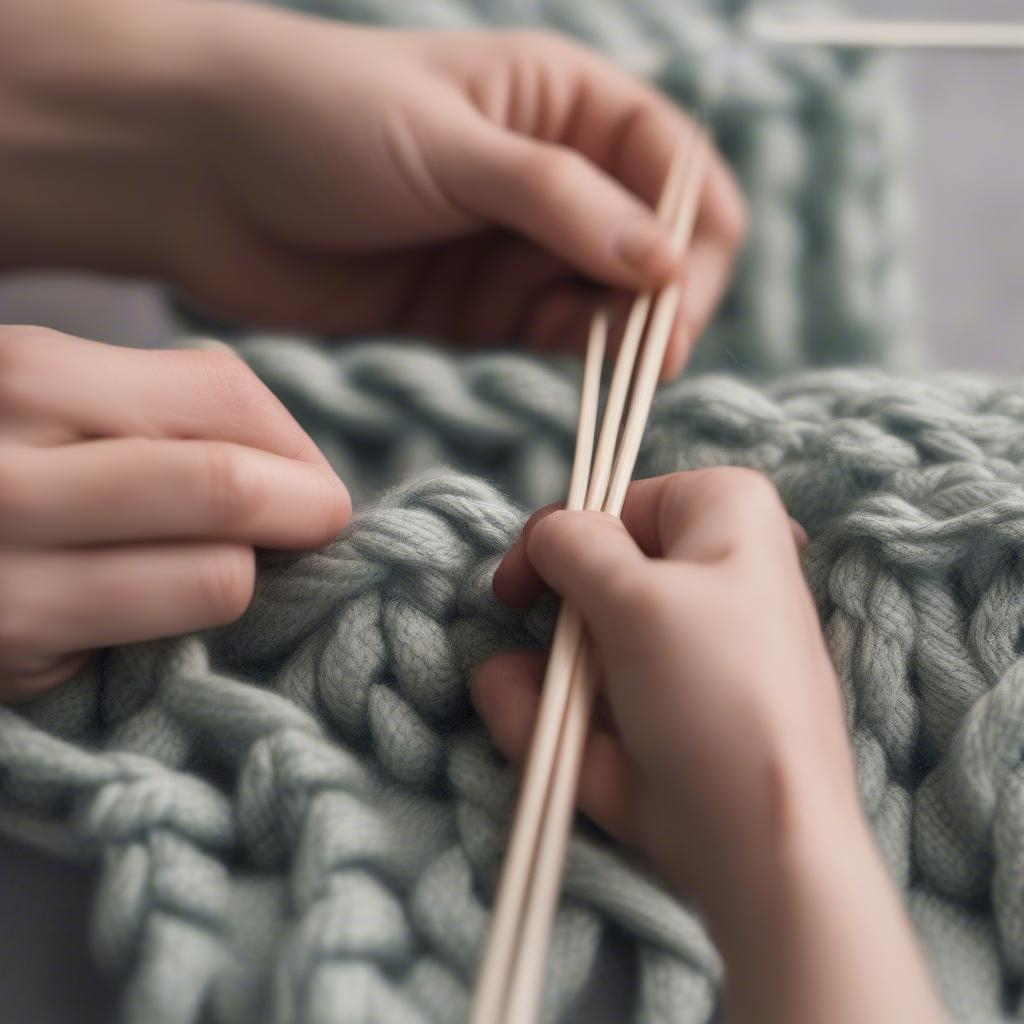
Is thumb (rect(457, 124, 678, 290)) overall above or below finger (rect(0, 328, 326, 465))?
above

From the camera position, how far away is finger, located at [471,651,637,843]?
0.41 m

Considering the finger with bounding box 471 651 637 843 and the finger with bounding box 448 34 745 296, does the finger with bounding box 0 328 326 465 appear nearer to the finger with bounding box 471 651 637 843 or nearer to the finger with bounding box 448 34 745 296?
the finger with bounding box 471 651 637 843

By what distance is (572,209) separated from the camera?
2.15 feet

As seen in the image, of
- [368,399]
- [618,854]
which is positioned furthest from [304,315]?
[618,854]

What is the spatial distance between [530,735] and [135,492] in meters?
0.18

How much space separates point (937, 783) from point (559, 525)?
193 millimetres

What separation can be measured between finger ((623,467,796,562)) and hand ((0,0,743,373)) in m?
0.19

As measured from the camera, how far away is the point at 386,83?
693mm

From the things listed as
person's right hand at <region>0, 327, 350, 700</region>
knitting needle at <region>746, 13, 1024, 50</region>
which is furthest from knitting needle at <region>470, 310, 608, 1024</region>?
knitting needle at <region>746, 13, 1024, 50</region>

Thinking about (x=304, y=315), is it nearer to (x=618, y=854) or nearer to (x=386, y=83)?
(x=386, y=83)

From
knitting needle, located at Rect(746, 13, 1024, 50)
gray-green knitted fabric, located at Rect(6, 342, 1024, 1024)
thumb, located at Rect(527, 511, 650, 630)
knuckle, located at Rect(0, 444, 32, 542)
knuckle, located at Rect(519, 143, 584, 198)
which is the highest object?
knitting needle, located at Rect(746, 13, 1024, 50)

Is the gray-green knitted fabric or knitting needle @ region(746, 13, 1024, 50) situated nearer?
the gray-green knitted fabric

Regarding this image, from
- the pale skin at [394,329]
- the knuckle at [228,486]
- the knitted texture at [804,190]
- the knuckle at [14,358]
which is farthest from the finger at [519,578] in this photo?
the knitted texture at [804,190]

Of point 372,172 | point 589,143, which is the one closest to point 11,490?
point 372,172
